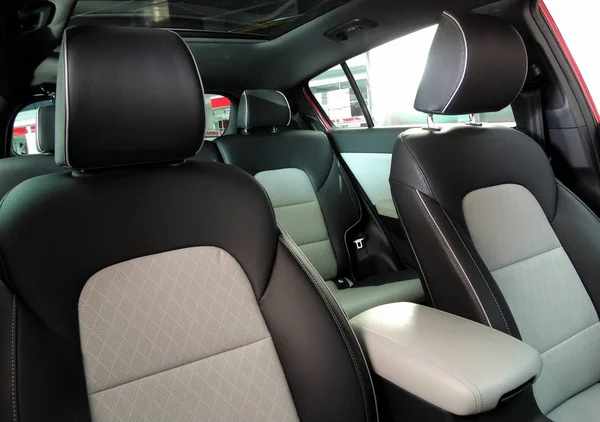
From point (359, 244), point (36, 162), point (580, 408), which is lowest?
point (359, 244)

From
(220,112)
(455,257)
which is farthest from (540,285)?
(220,112)

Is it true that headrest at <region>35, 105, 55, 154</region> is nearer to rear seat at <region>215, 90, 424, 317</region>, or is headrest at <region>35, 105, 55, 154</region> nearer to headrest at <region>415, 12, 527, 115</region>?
rear seat at <region>215, 90, 424, 317</region>

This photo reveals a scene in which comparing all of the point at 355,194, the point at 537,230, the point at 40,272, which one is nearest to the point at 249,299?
the point at 40,272

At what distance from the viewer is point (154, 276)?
1.15 metres

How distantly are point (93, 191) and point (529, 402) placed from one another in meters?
1.12

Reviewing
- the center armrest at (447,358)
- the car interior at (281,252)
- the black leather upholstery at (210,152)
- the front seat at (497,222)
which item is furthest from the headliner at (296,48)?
the center armrest at (447,358)

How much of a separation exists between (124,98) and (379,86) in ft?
7.81

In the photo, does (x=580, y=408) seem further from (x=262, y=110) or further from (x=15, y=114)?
(x=15, y=114)

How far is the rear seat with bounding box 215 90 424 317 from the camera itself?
2697 mm

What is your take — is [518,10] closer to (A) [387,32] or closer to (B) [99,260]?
(A) [387,32]

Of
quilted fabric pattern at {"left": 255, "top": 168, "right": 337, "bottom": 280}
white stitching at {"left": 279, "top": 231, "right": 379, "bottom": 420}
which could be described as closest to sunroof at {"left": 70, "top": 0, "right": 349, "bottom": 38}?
quilted fabric pattern at {"left": 255, "top": 168, "right": 337, "bottom": 280}

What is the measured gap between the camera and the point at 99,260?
1.11 m

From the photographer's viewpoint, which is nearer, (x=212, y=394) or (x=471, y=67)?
(x=212, y=394)

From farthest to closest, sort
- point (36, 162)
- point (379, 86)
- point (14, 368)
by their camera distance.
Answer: point (379, 86)
point (36, 162)
point (14, 368)
